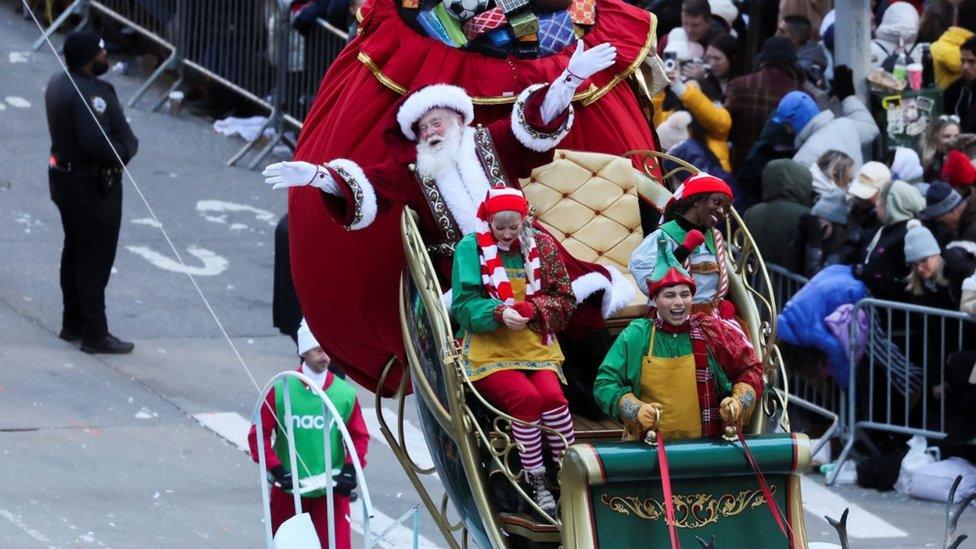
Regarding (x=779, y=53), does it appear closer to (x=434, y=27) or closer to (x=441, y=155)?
(x=434, y=27)

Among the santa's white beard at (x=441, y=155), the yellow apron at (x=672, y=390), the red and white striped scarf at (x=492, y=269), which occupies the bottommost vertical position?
the yellow apron at (x=672, y=390)

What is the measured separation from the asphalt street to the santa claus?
6.16 ft

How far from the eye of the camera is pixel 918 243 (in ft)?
35.5

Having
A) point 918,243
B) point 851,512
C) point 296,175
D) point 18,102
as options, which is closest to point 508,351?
point 296,175

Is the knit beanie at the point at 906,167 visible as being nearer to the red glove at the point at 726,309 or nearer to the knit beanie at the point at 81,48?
the red glove at the point at 726,309

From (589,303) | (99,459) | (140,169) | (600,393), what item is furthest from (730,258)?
(140,169)

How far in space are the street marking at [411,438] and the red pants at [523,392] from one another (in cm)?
382

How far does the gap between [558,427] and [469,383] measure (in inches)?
16.2

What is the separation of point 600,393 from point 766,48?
6527 millimetres

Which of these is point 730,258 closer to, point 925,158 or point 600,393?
point 600,393

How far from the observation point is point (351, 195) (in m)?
7.91

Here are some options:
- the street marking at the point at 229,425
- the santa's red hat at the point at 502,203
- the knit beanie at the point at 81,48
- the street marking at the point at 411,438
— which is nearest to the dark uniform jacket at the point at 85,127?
the knit beanie at the point at 81,48

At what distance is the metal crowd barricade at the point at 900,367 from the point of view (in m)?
11.0

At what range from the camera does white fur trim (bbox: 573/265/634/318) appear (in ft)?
26.2
